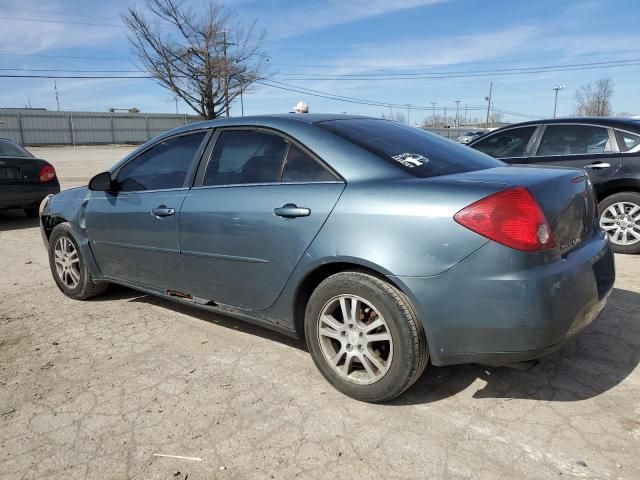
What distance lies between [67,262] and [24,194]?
4.59m

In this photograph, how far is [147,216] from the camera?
12.0 ft

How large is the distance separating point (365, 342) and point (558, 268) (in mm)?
1001

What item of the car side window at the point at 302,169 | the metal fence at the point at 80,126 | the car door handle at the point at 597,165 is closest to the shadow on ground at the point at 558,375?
the car side window at the point at 302,169

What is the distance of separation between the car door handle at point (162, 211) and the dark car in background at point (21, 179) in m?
5.76

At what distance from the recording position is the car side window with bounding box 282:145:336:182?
2803mm

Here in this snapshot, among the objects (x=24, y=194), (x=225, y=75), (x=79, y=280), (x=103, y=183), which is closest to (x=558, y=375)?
(x=103, y=183)

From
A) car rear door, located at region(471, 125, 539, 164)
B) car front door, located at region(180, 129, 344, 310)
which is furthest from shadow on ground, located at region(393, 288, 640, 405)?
car rear door, located at region(471, 125, 539, 164)

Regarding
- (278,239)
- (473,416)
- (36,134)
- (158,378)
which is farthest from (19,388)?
(36,134)

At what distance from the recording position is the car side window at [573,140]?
18.9 feet

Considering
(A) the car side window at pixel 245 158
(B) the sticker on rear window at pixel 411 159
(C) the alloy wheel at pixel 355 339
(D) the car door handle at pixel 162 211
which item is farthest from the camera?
(D) the car door handle at pixel 162 211

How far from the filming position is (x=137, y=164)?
400 cm

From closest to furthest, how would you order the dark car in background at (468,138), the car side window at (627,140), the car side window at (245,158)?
the car side window at (245,158) < the car side window at (627,140) < the dark car in background at (468,138)

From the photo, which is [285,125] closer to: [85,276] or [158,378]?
[158,378]

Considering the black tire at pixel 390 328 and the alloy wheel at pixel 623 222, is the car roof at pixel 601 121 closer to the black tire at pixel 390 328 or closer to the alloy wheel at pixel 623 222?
the alloy wheel at pixel 623 222
